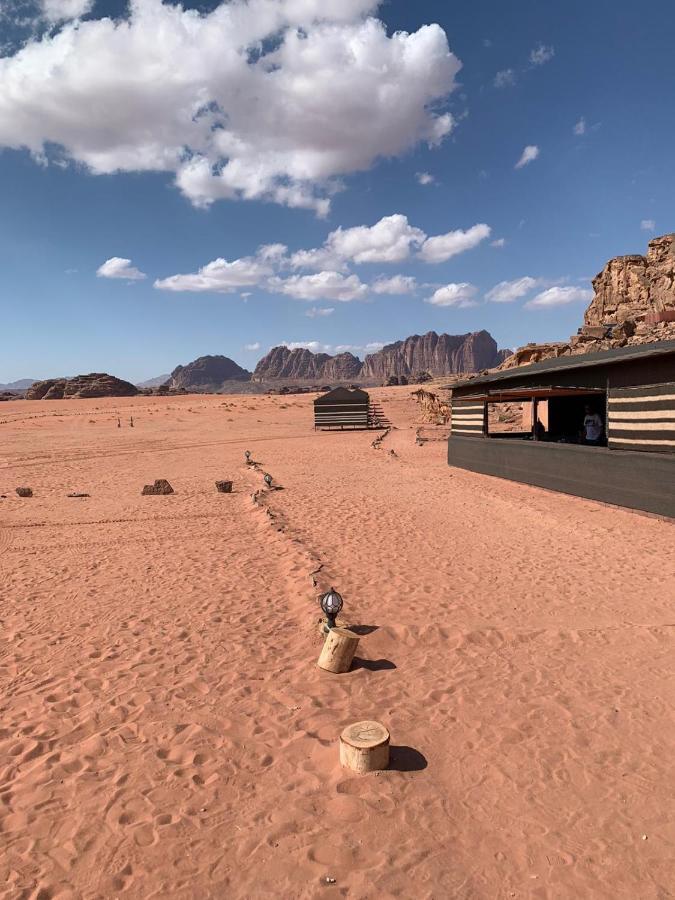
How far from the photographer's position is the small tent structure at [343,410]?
3534cm

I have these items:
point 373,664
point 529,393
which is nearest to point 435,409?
point 529,393

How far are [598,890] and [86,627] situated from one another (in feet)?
17.9

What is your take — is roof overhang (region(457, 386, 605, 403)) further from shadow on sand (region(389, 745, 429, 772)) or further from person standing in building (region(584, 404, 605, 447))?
shadow on sand (region(389, 745, 429, 772))

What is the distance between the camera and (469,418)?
60.4 feet

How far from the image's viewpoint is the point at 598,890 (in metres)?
A: 2.91

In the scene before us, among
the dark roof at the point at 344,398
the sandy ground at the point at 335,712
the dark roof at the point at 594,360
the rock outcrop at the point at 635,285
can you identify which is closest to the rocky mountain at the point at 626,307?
the rock outcrop at the point at 635,285

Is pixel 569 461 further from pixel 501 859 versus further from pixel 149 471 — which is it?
pixel 149 471

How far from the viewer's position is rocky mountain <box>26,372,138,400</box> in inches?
3280

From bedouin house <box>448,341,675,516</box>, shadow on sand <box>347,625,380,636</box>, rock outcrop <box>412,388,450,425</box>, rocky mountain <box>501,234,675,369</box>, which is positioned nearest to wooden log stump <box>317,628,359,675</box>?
shadow on sand <box>347,625,380,636</box>

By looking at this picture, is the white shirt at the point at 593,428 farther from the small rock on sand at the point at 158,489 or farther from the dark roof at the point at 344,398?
the dark roof at the point at 344,398

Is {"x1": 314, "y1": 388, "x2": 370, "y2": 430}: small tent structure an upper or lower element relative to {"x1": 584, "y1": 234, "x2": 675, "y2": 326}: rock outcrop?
lower

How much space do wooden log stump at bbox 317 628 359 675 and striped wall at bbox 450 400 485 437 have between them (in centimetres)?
1347

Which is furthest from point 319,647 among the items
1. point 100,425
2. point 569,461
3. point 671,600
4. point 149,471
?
point 100,425

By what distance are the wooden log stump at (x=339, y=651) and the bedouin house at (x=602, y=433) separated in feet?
26.7
